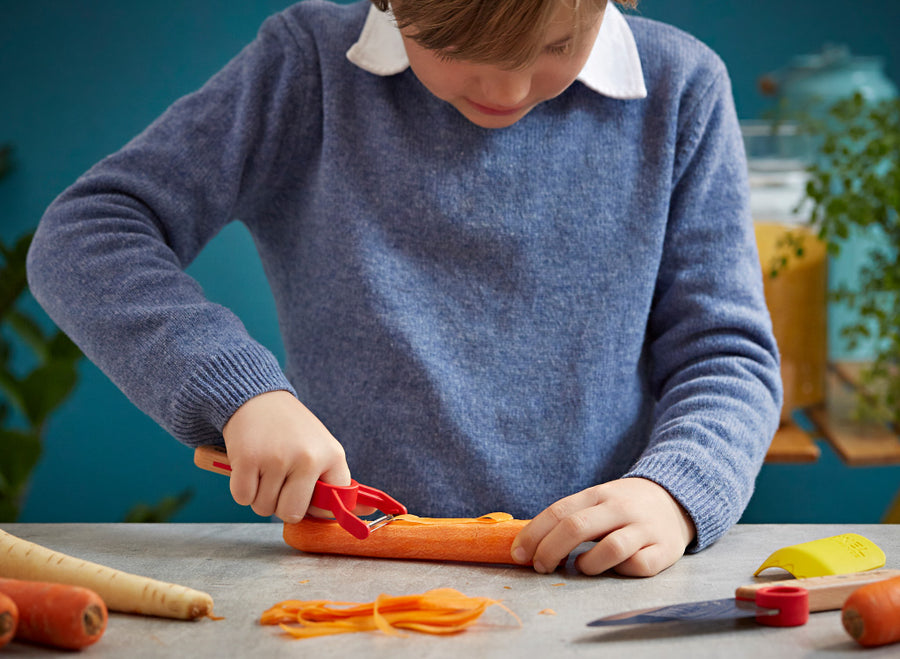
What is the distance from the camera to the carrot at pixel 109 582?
53cm

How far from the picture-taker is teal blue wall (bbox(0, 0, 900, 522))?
192cm

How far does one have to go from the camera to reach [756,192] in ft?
5.31

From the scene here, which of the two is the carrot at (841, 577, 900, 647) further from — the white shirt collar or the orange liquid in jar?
the orange liquid in jar

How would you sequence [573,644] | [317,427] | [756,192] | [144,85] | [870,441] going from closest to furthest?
1. [573,644]
2. [317,427]
3. [870,441]
4. [756,192]
5. [144,85]

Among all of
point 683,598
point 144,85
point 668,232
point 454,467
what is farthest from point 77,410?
point 683,598

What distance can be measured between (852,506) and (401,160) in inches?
Answer: 67.5

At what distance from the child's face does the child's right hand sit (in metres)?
0.30

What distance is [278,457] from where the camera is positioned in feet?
2.05

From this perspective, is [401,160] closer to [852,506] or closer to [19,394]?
[19,394]

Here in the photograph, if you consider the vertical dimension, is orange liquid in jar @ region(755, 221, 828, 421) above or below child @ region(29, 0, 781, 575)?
below

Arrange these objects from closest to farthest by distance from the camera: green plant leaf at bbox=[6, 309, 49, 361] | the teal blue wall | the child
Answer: the child < green plant leaf at bbox=[6, 309, 49, 361] < the teal blue wall

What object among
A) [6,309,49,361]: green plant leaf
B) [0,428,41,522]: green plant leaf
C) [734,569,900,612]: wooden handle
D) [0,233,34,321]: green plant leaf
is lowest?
[0,428,41,522]: green plant leaf

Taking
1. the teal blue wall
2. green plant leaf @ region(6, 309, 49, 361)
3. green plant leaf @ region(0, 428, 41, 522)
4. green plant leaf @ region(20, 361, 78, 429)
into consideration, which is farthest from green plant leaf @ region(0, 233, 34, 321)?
the teal blue wall

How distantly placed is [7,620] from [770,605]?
1.50 ft
